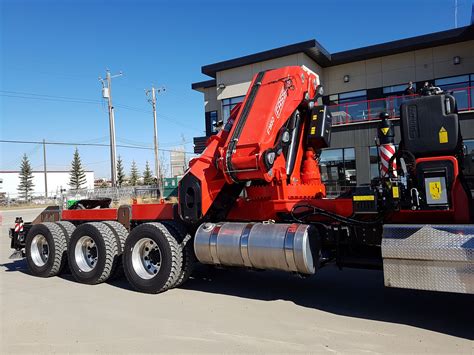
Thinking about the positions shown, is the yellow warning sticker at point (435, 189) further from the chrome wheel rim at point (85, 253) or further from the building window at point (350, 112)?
the building window at point (350, 112)

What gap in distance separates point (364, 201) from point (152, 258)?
340 cm

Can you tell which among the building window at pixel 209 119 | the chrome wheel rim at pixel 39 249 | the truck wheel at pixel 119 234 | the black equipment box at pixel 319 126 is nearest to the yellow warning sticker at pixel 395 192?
the black equipment box at pixel 319 126

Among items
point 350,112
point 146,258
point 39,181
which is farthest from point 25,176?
point 146,258

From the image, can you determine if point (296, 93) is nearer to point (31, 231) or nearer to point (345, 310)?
point (345, 310)

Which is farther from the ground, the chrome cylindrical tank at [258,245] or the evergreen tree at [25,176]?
the evergreen tree at [25,176]

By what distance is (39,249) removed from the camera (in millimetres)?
8219

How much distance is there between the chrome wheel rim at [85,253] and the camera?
7.35 metres

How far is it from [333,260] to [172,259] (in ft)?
7.47

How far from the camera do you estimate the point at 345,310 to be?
17.4 feet

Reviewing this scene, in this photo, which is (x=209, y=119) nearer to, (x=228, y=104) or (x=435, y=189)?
(x=228, y=104)

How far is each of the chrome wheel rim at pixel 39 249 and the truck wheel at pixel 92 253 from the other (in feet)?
3.41

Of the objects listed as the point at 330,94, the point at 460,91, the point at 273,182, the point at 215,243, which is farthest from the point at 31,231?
the point at 330,94

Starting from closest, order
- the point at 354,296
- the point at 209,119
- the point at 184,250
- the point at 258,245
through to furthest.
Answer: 1. the point at 258,245
2. the point at 354,296
3. the point at 184,250
4. the point at 209,119

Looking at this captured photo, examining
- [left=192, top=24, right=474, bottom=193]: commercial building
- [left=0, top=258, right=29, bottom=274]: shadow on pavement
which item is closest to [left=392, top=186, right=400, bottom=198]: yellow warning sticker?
[left=0, top=258, right=29, bottom=274]: shadow on pavement
